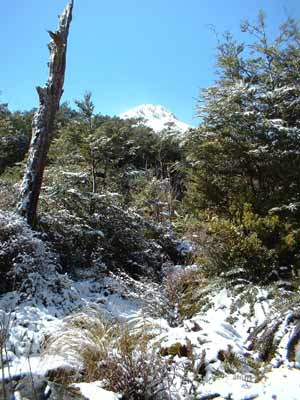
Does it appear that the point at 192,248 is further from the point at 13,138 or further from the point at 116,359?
the point at 13,138

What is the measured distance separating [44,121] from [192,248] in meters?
3.84

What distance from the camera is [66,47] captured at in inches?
293

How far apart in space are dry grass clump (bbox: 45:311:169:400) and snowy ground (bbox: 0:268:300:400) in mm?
Answer: 101

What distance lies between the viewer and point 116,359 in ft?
9.84

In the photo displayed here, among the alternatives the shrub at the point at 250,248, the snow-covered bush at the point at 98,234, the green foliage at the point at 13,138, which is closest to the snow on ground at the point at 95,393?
the shrub at the point at 250,248

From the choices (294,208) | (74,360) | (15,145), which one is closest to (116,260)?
(294,208)

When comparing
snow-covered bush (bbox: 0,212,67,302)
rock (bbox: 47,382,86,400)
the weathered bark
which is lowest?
rock (bbox: 47,382,86,400)

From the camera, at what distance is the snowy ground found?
9.62ft

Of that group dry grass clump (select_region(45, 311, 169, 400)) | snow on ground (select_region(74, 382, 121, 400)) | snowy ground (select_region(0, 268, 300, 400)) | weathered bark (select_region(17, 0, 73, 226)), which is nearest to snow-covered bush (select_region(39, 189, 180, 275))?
weathered bark (select_region(17, 0, 73, 226))

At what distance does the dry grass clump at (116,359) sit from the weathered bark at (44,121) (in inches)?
144

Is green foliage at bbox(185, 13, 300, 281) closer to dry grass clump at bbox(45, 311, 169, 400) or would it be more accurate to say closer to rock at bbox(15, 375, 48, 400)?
dry grass clump at bbox(45, 311, 169, 400)

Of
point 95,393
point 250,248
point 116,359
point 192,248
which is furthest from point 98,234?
point 95,393

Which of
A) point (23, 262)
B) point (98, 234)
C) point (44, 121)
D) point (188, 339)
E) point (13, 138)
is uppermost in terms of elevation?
point (13, 138)

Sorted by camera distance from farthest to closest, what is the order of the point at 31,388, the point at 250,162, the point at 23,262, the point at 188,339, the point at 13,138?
the point at 13,138 < the point at 250,162 < the point at 23,262 < the point at 188,339 < the point at 31,388
